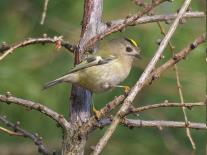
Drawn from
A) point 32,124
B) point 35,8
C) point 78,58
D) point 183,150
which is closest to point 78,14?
point 35,8

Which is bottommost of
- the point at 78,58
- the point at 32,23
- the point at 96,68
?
the point at 78,58

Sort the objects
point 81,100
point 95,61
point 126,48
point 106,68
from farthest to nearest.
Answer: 1. point 126,48
2. point 106,68
3. point 95,61
4. point 81,100

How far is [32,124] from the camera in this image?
427 centimetres

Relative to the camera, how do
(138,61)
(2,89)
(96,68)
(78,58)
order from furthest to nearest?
1. (138,61)
2. (2,89)
3. (96,68)
4. (78,58)

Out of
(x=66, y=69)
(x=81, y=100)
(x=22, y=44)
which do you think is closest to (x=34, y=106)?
(x=22, y=44)

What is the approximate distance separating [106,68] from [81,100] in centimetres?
74

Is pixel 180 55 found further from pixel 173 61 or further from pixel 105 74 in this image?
pixel 105 74

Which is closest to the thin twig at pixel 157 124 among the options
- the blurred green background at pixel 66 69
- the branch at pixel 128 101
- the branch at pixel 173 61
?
the branch at pixel 173 61

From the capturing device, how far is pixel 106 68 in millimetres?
3289

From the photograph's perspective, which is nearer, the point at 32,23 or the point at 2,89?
the point at 2,89

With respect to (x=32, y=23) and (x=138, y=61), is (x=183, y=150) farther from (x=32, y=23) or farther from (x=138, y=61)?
(x=32, y=23)

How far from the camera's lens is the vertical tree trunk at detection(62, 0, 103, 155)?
2.34 metres

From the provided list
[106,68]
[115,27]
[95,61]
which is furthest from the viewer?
[106,68]

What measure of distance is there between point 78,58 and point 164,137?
196 cm
